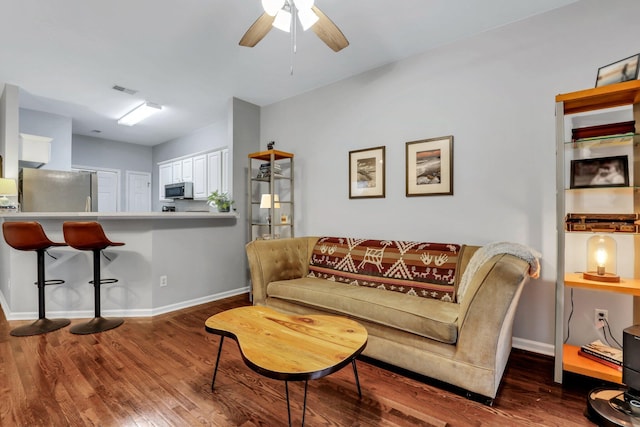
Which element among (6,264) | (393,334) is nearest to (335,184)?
(393,334)

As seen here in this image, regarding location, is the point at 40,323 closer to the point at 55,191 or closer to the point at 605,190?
the point at 55,191

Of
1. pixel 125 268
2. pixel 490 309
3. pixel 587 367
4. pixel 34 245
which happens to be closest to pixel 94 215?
pixel 34 245

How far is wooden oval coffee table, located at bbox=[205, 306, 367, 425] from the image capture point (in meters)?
1.26

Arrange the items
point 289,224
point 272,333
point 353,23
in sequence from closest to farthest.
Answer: point 272,333 < point 353,23 < point 289,224

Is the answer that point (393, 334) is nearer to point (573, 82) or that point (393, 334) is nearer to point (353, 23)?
point (573, 82)

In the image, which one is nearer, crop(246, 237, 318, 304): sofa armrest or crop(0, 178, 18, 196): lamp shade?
crop(246, 237, 318, 304): sofa armrest

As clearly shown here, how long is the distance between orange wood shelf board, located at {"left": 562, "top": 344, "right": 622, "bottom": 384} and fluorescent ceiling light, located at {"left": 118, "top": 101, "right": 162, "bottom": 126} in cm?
505

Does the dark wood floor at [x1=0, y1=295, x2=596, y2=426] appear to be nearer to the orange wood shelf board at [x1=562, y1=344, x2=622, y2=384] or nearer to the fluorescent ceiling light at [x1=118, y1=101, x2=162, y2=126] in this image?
the orange wood shelf board at [x1=562, y1=344, x2=622, y2=384]

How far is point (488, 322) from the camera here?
165 cm

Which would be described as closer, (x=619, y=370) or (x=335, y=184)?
(x=619, y=370)

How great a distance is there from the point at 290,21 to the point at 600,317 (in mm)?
2936

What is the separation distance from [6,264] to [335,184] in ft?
12.0

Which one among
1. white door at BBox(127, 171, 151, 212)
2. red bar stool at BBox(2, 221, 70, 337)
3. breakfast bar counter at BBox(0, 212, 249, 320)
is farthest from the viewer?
white door at BBox(127, 171, 151, 212)

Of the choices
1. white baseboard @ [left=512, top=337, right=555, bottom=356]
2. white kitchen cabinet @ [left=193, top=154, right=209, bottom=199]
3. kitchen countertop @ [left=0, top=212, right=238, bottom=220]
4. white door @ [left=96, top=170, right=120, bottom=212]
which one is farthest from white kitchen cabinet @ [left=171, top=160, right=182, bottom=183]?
white baseboard @ [left=512, top=337, right=555, bottom=356]
